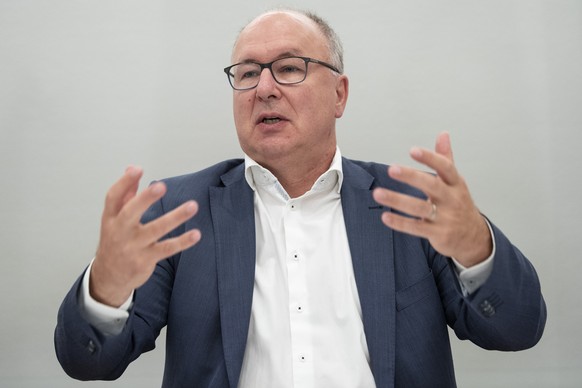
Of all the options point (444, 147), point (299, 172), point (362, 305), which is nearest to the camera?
point (444, 147)

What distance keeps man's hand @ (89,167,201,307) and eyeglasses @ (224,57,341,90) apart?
2.38 ft

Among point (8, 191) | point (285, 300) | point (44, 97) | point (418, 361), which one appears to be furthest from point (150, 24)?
point (418, 361)

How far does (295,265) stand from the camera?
1.68m

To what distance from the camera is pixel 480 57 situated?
2.42 meters

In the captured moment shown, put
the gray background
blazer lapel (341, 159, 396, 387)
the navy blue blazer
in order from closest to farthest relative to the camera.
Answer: the navy blue blazer → blazer lapel (341, 159, 396, 387) → the gray background

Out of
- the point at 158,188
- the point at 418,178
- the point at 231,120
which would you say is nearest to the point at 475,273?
the point at 418,178

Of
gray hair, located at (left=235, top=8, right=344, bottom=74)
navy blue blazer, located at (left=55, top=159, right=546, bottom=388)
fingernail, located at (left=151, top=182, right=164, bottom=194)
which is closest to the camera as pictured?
fingernail, located at (left=151, top=182, right=164, bottom=194)

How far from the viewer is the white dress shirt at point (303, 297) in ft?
5.12

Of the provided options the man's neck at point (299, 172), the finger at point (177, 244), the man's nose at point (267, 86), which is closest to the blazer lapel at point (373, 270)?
the man's neck at point (299, 172)

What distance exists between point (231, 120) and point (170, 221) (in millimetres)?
1280

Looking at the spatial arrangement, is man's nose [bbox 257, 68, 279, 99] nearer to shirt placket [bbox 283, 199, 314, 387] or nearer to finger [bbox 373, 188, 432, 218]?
shirt placket [bbox 283, 199, 314, 387]

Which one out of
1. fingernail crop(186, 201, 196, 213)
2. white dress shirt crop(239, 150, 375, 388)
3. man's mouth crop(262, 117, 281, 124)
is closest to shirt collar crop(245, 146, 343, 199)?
white dress shirt crop(239, 150, 375, 388)

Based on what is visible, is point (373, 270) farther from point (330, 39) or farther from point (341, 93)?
point (330, 39)

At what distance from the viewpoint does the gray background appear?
7.75 ft
